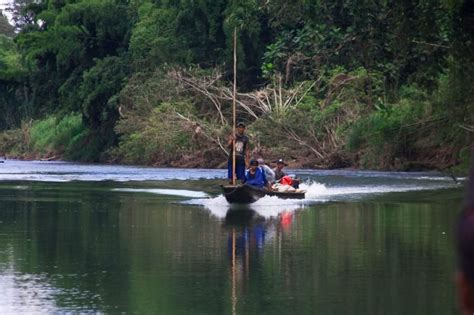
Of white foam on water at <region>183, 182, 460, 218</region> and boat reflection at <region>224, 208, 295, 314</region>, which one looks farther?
white foam on water at <region>183, 182, 460, 218</region>

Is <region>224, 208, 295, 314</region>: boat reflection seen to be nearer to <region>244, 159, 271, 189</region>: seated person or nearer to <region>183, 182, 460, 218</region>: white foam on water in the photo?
<region>183, 182, 460, 218</region>: white foam on water

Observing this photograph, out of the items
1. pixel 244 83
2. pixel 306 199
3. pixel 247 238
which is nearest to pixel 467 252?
pixel 247 238

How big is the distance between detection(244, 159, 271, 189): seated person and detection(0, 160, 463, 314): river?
0.45 meters

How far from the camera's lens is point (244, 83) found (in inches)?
2205

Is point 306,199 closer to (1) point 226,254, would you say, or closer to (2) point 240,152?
(2) point 240,152

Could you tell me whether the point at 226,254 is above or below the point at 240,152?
below

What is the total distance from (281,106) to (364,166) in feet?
20.2

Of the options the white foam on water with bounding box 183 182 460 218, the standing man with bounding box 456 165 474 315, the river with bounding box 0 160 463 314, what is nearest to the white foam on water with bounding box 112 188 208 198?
the river with bounding box 0 160 463 314

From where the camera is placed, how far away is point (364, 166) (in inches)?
1770

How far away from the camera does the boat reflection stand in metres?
12.5

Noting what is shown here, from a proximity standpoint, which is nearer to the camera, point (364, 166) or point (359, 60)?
point (359, 60)

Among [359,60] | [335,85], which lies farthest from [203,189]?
[335,85]

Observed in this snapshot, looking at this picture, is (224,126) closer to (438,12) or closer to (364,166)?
(364,166)

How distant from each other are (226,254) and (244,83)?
4112cm
